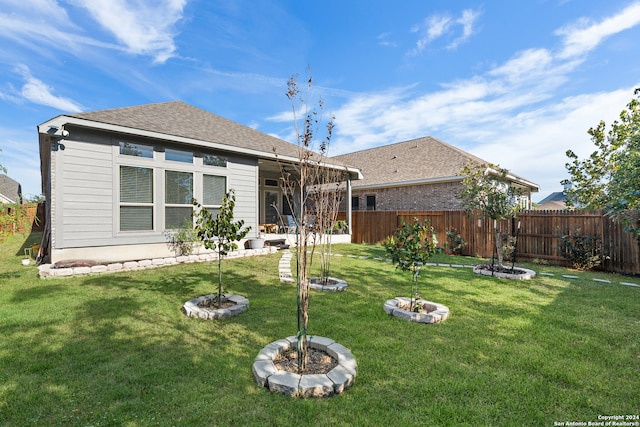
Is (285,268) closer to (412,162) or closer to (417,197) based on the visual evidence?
(417,197)

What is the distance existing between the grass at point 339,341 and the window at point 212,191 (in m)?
3.72

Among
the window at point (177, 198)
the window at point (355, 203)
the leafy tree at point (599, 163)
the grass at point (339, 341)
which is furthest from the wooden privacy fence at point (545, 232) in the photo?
Result: the window at point (177, 198)

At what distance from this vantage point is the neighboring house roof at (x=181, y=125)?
657 cm

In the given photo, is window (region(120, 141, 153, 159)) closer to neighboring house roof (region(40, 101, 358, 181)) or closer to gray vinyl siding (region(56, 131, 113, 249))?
gray vinyl siding (region(56, 131, 113, 249))

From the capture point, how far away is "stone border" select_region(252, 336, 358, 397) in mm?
2186

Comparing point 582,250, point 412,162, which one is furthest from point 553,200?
point 582,250

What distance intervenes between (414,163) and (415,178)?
1.84 meters

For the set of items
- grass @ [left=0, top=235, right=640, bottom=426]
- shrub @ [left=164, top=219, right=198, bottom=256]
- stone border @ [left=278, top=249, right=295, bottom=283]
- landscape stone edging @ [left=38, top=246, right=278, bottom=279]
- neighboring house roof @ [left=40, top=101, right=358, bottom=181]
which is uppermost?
neighboring house roof @ [left=40, top=101, right=358, bottom=181]

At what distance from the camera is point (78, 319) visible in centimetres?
373

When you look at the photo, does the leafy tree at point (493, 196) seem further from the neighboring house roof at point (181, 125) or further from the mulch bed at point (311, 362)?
the mulch bed at point (311, 362)

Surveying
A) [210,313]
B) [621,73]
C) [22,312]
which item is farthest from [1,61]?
[621,73]

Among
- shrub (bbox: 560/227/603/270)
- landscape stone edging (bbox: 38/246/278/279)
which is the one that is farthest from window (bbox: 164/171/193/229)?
shrub (bbox: 560/227/603/270)

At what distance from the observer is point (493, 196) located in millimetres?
6801

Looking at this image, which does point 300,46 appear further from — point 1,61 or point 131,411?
point 131,411
